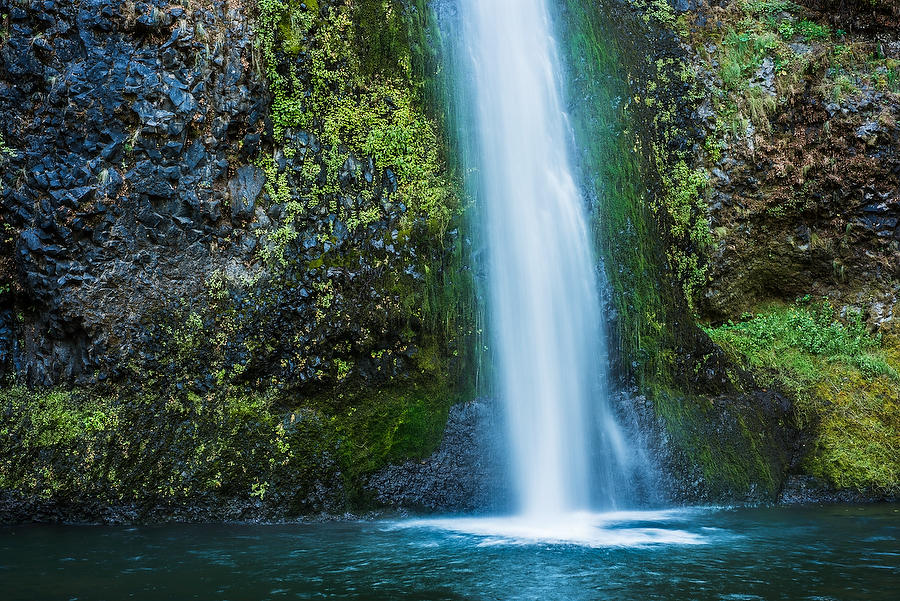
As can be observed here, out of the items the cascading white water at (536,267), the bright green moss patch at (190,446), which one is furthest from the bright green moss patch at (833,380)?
the bright green moss patch at (190,446)

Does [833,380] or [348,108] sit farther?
[833,380]

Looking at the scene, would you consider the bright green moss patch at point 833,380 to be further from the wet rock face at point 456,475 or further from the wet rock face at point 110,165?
the wet rock face at point 110,165

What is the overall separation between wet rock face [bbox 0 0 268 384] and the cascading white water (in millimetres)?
2818

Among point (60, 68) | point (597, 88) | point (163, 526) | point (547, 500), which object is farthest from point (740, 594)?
point (60, 68)

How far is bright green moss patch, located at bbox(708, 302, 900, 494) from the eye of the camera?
25.1ft

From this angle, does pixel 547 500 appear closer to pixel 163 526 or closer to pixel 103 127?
pixel 163 526

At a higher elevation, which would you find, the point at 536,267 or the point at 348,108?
the point at 348,108

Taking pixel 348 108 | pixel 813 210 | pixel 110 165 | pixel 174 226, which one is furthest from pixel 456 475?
pixel 813 210

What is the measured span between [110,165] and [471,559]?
534 cm

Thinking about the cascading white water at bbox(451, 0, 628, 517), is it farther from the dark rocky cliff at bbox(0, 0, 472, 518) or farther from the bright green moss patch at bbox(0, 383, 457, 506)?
the bright green moss patch at bbox(0, 383, 457, 506)

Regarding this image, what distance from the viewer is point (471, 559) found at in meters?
4.78

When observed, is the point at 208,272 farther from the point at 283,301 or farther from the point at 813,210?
the point at 813,210

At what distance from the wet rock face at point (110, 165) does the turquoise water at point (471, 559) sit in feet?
6.51

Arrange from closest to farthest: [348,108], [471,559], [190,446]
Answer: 1. [471,559]
2. [190,446]
3. [348,108]
